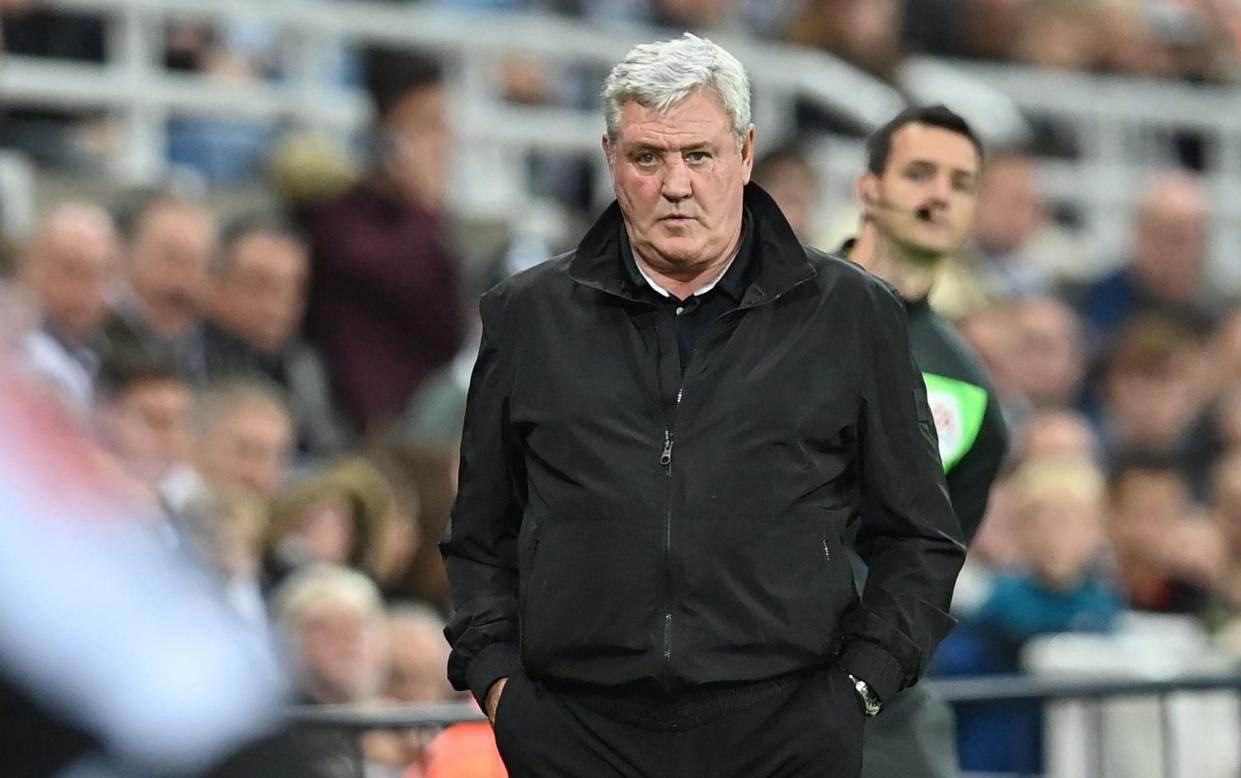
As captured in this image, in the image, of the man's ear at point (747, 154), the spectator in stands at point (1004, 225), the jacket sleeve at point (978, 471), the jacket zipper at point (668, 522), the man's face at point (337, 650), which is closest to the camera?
the jacket zipper at point (668, 522)

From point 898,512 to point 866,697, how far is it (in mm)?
333

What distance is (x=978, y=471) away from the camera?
5.38m

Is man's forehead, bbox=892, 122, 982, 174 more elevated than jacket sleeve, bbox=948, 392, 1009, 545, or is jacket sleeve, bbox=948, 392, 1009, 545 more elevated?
man's forehead, bbox=892, 122, 982, 174

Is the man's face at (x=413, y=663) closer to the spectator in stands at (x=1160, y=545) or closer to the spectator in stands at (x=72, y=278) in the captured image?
the spectator in stands at (x=72, y=278)

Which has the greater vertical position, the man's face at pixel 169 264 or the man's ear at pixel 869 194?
the man's ear at pixel 869 194

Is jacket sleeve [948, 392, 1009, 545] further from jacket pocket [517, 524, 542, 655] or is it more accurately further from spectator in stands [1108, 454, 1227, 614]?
spectator in stands [1108, 454, 1227, 614]

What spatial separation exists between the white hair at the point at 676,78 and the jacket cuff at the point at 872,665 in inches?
35.6

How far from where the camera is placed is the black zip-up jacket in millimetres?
4227

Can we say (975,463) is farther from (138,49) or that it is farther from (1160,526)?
(138,49)

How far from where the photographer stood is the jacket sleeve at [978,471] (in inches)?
210

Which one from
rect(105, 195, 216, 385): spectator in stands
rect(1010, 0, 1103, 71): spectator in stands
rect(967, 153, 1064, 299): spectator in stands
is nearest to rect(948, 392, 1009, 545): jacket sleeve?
rect(105, 195, 216, 385): spectator in stands

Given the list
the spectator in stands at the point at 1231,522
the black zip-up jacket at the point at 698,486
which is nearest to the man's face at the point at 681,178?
the black zip-up jacket at the point at 698,486

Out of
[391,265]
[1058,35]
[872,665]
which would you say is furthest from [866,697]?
[1058,35]

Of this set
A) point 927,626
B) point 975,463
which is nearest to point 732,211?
point 927,626
